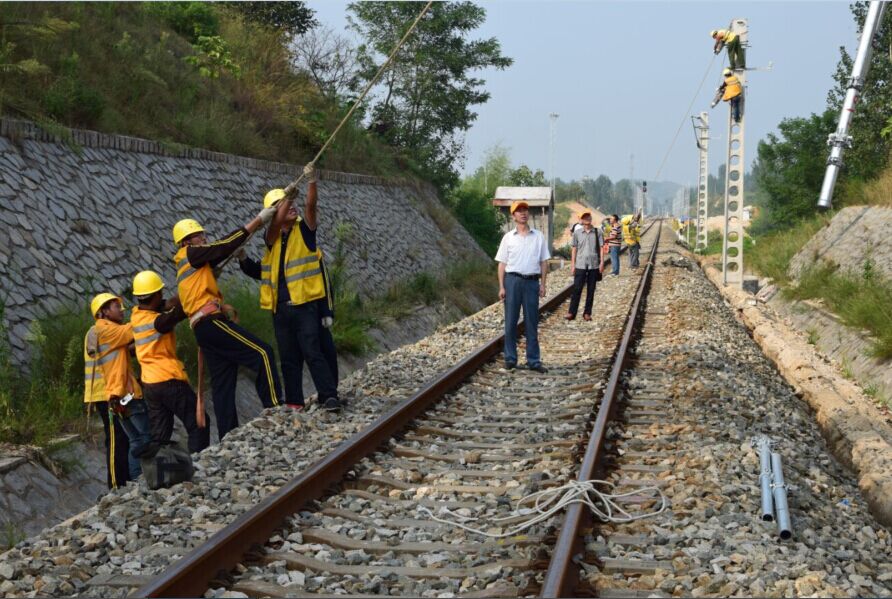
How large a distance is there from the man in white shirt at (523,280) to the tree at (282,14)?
22724mm

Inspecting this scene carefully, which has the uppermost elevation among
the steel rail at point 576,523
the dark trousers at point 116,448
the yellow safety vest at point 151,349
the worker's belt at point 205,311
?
the worker's belt at point 205,311

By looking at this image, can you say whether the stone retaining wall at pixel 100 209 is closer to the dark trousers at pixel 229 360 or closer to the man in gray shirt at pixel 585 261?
the dark trousers at pixel 229 360

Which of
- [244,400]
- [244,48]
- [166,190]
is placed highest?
[244,48]

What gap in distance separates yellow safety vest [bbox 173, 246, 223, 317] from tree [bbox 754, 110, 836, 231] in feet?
118

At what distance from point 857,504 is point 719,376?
3.60 m

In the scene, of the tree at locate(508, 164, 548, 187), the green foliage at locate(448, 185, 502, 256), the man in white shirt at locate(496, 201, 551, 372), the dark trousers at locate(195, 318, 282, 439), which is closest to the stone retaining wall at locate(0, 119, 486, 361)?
the dark trousers at locate(195, 318, 282, 439)

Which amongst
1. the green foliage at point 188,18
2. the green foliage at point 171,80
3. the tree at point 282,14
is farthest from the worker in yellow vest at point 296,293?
the tree at point 282,14

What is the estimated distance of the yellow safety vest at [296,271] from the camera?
838cm

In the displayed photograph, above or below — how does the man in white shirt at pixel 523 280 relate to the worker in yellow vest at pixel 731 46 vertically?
below

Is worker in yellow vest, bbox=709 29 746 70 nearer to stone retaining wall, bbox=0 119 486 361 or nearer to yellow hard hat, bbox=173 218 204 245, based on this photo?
stone retaining wall, bbox=0 119 486 361

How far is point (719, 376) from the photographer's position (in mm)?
9891

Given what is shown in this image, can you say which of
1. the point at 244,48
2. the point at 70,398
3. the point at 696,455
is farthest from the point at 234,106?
the point at 696,455

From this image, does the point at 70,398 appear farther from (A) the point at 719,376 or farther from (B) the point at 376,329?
(B) the point at 376,329

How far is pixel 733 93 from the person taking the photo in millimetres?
23531
